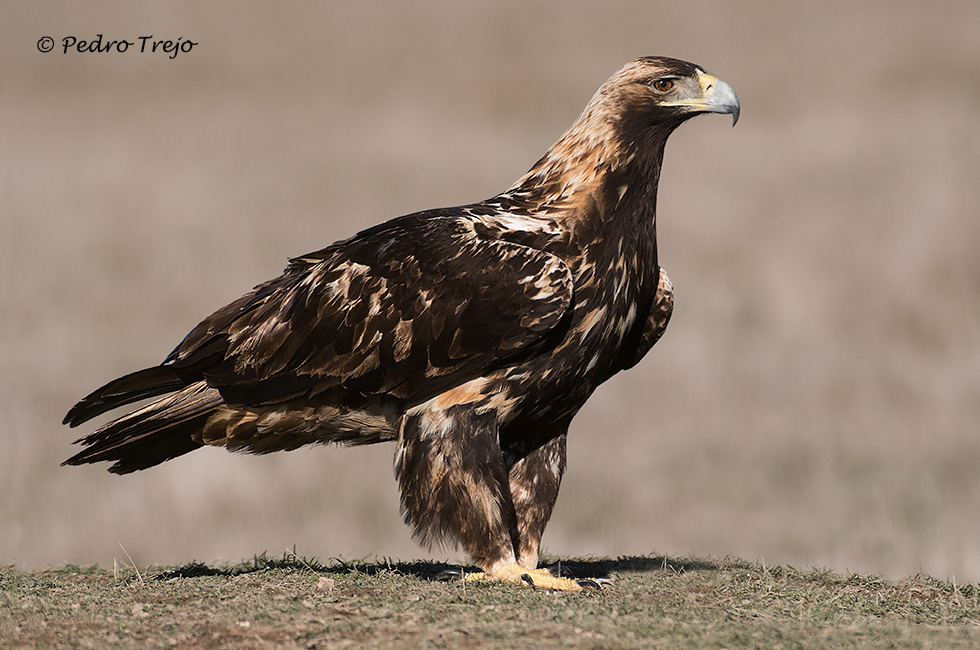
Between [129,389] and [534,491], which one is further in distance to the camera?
[534,491]

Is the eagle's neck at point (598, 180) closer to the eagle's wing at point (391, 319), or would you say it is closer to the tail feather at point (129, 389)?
the eagle's wing at point (391, 319)

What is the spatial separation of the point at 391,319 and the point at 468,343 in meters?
0.49

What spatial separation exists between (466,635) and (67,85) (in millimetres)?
24351

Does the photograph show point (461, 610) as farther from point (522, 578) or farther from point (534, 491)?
point (534, 491)

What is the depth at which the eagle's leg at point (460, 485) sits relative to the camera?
21.8 ft

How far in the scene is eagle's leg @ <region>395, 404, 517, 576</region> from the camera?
6.66 m

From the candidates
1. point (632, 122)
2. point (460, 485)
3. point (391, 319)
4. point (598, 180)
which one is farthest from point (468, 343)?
point (632, 122)

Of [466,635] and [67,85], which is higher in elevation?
[67,85]

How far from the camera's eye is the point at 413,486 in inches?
265

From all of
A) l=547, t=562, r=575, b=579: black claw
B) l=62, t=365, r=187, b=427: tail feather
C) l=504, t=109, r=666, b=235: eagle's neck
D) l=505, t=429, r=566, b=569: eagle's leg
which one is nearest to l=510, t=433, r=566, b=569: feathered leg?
l=505, t=429, r=566, b=569: eagle's leg

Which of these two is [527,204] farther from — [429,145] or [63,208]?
[429,145]

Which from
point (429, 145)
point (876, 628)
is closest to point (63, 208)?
point (429, 145)

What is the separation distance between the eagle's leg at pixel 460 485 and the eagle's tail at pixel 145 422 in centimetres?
124

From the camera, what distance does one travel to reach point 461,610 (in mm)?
5926
